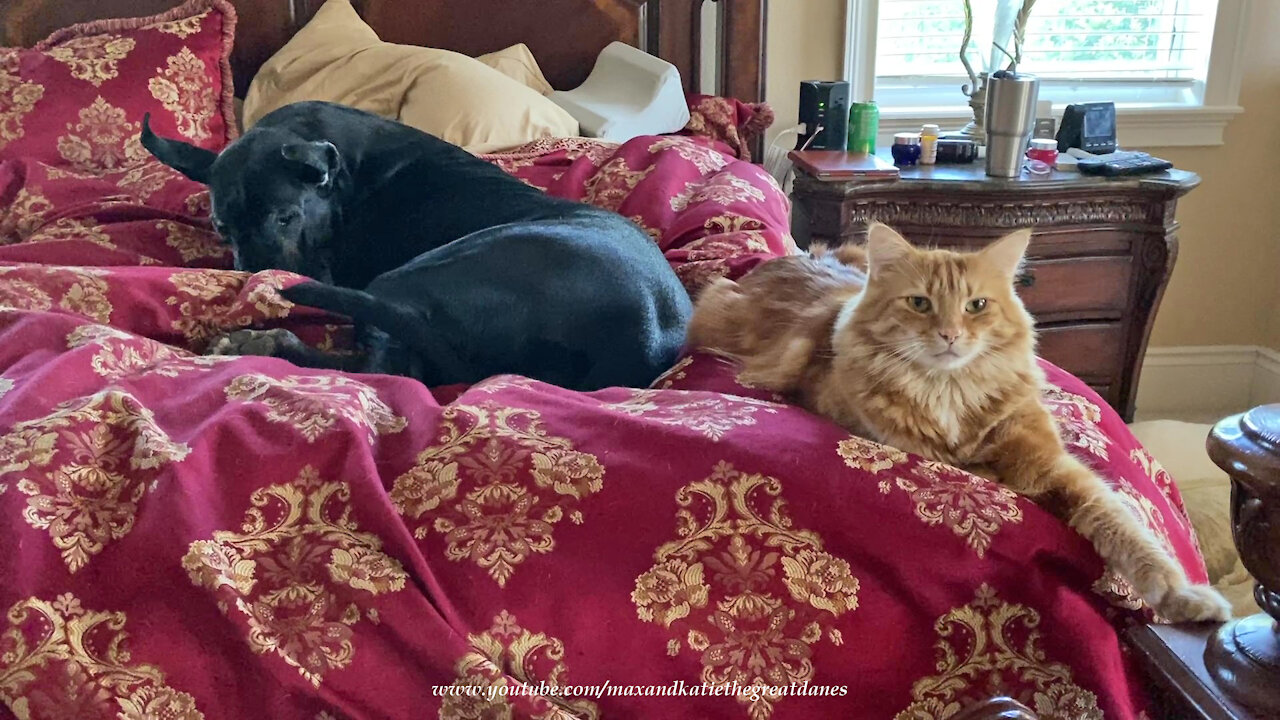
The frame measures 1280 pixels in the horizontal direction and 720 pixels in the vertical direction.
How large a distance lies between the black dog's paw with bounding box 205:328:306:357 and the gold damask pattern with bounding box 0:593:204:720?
0.52 metres

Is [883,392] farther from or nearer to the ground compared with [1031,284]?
farther from the ground

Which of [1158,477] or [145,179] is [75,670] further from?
→ [145,179]

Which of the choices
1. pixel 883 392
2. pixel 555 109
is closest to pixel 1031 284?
pixel 555 109

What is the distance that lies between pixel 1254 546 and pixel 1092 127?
76.9 inches

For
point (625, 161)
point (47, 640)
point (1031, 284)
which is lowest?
point (1031, 284)

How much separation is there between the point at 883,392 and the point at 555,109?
4.29 ft

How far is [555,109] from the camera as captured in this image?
206 cm

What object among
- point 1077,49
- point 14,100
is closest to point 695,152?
point 14,100

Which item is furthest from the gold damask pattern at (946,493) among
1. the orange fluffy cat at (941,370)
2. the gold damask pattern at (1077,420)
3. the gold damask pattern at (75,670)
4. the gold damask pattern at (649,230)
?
the gold damask pattern at (649,230)

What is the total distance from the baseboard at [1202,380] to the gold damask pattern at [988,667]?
250cm

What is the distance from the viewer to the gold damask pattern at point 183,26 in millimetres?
1991

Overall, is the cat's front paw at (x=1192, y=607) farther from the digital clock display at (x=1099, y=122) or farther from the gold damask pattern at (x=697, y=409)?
the digital clock display at (x=1099, y=122)

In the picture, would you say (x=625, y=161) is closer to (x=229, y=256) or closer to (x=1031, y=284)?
(x=229, y=256)

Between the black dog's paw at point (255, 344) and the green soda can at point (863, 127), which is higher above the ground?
the green soda can at point (863, 127)
